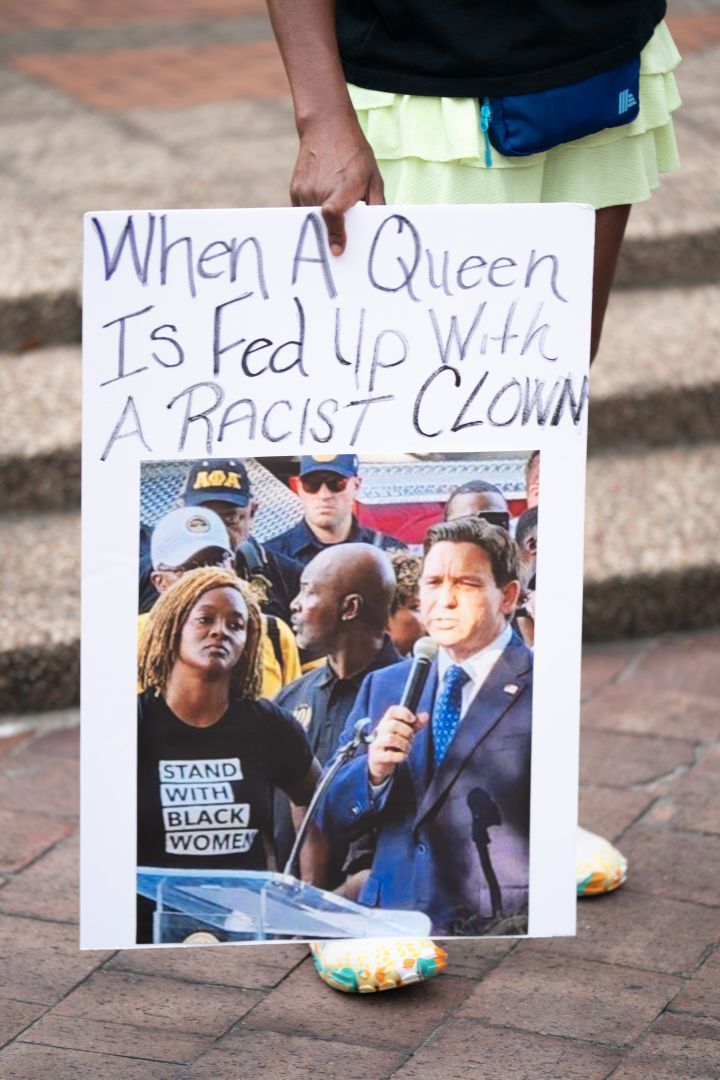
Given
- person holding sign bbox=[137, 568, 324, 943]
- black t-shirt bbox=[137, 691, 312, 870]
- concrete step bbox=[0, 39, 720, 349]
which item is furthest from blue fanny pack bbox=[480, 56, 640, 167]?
concrete step bbox=[0, 39, 720, 349]

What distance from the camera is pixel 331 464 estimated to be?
1.63m

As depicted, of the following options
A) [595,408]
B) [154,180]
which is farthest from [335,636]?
[154,180]

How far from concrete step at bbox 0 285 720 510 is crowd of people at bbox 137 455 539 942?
1403 mm

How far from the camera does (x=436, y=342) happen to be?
163cm

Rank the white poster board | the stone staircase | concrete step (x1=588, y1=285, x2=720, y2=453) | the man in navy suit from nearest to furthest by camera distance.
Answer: the white poster board < the man in navy suit < the stone staircase < concrete step (x1=588, y1=285, x2=720, y2=453)

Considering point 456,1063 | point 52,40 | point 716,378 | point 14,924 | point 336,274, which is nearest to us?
point 336,274

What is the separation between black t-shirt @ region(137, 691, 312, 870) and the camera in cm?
167

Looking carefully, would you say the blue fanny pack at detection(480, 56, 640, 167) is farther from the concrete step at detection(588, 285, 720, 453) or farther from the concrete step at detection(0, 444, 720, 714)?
the concrete step at detection(588, 285, 720, 453)

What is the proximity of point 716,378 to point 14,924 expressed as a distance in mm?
2005

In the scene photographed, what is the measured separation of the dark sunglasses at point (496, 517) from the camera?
5.46 feet

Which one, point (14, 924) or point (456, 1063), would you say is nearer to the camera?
point (456, 1063)

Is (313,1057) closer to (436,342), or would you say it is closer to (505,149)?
(436,342)

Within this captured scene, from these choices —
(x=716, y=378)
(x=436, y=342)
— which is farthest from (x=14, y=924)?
(x=716, y=378)

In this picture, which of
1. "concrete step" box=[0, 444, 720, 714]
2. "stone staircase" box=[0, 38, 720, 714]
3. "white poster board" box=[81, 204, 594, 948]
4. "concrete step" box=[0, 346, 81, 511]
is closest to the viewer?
"white poster board" box=[81, 204, 594, 948]
